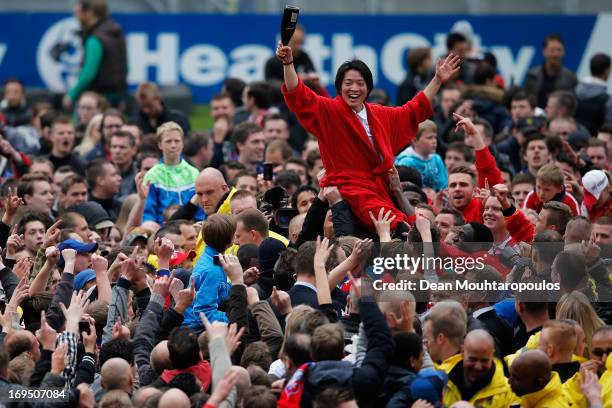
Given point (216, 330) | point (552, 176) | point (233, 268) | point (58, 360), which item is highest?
point (552, 176)

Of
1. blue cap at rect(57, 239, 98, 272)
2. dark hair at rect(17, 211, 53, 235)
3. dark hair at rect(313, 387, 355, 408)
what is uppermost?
dark hair at rect(17, 211, 53, 235)

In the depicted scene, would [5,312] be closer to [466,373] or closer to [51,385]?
[51,385]

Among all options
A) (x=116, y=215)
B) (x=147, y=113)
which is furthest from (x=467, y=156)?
(x=147, y=113)

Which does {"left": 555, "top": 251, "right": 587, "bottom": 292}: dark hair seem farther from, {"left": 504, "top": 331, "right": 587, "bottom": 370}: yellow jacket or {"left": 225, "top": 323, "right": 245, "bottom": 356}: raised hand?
{"left": 225, "top": 323, "right": 245, "bottom": 356}: raised hand

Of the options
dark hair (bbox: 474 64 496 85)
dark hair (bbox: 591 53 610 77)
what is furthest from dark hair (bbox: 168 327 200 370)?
dark hair (bbox: 591 53 610 77)

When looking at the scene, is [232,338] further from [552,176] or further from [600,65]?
[600,65]

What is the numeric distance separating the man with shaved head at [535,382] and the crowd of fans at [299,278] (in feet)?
0.04

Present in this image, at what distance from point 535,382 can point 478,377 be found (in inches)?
13.2

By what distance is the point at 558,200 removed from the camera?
13.4 metres

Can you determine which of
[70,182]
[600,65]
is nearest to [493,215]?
[70,182]

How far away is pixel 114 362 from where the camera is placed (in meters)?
9.31

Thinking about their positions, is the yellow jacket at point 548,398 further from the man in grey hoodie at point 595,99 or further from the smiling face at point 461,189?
the man in grey hoodie at point 595,99

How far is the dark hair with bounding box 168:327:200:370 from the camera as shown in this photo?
934cm

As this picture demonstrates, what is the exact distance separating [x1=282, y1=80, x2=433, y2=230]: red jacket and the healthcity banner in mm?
12250
